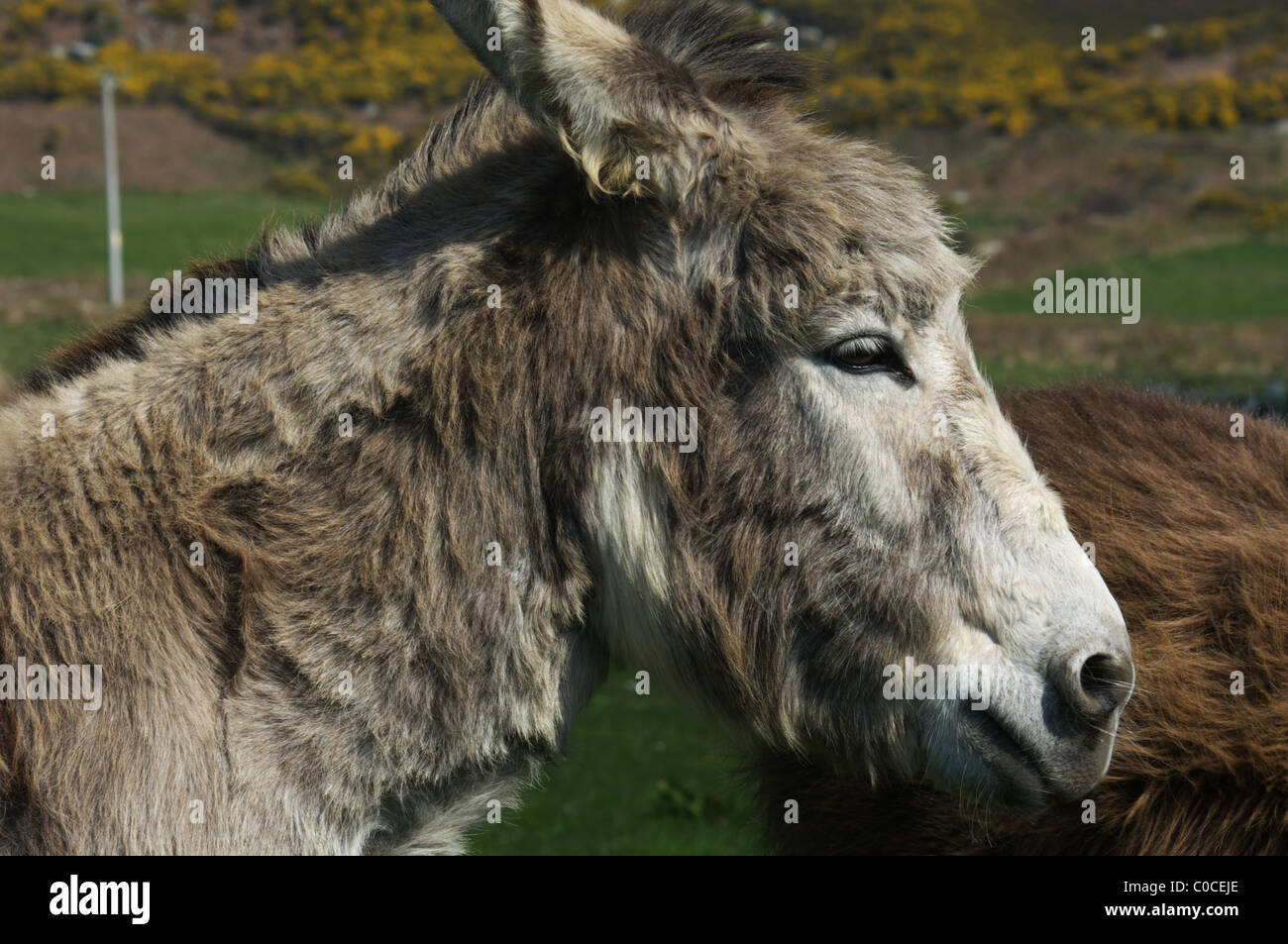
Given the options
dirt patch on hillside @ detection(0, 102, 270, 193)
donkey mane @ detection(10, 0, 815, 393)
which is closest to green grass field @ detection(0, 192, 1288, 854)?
donkey mane @ detection(10, 0, 815, 393)

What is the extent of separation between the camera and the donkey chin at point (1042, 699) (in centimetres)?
276

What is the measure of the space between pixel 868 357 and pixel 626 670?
999mm

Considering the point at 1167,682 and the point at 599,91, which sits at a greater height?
the point at 599,91

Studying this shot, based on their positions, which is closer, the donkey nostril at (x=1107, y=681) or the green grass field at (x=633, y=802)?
the donkey nostril at (x=1107, y=681)

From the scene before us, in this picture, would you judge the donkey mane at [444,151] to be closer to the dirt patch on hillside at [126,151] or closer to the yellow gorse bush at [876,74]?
the yellow gorse bush at [876,74]

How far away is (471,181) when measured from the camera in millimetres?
3020

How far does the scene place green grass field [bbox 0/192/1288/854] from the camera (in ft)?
24.2

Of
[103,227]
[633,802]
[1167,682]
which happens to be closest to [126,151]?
[103,227]

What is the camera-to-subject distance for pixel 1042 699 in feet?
9.16

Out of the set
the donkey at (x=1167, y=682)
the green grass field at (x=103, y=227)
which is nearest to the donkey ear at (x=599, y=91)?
the donkey at (x=1167, y=682)

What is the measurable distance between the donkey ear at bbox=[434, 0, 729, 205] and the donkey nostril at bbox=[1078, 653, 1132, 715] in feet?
4.77

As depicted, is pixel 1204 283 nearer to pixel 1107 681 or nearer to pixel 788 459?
pixel 1107 681

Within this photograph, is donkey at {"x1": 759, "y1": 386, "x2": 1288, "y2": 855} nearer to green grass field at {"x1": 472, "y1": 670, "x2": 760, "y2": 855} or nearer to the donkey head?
the donkey head

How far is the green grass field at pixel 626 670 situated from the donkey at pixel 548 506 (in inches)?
16.9
